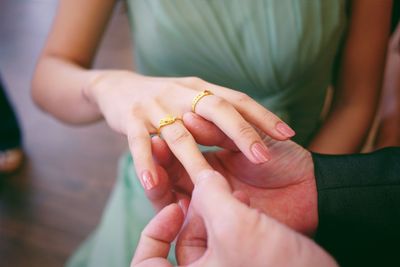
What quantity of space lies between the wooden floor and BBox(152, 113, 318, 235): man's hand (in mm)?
1059

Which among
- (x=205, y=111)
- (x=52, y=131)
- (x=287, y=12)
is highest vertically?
(x=287, y=12)

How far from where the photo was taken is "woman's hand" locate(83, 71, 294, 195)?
1.69 feet

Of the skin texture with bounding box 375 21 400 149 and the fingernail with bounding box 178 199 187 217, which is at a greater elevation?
the skin texture with bounding box 375 21 400 149

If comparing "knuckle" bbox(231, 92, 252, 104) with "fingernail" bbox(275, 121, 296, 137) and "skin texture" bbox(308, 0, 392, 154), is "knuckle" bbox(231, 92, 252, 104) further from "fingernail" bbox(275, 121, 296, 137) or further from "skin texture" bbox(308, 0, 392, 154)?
"skin texture" bbox(308, 0, 392, 154)

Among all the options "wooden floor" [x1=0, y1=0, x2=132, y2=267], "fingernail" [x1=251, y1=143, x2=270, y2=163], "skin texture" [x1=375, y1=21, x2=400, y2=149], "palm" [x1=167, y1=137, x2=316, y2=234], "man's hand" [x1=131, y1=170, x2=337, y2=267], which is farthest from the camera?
"wooden floor" [x1=0, y1=0, x2=132, y2=267]

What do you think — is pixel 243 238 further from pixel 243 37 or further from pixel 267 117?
pixel 243 37

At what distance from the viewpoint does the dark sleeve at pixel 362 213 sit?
1.90ft

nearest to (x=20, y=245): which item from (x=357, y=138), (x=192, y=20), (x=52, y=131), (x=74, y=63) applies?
(x=52, y=131)

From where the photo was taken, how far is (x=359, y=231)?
1.91ft

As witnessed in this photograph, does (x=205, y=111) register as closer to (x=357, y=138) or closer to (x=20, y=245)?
(x=357, y=138)

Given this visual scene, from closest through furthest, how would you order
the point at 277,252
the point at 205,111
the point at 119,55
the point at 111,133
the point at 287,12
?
1. the point at 277,252
2. the point at 205,111
3. the point at 287,12
4. the point at 111,133
5. the point at 119,55

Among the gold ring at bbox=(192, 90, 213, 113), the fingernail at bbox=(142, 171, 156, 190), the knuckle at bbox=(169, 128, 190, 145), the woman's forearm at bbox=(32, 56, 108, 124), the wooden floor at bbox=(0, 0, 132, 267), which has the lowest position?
the wooden floor at bbox=(0, 0, 132, 267)

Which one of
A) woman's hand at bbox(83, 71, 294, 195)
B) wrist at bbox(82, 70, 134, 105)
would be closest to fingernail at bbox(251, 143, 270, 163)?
woman's hand at bbox(83, 71, 294, 195)

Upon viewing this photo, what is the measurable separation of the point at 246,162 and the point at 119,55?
74.8 inches
